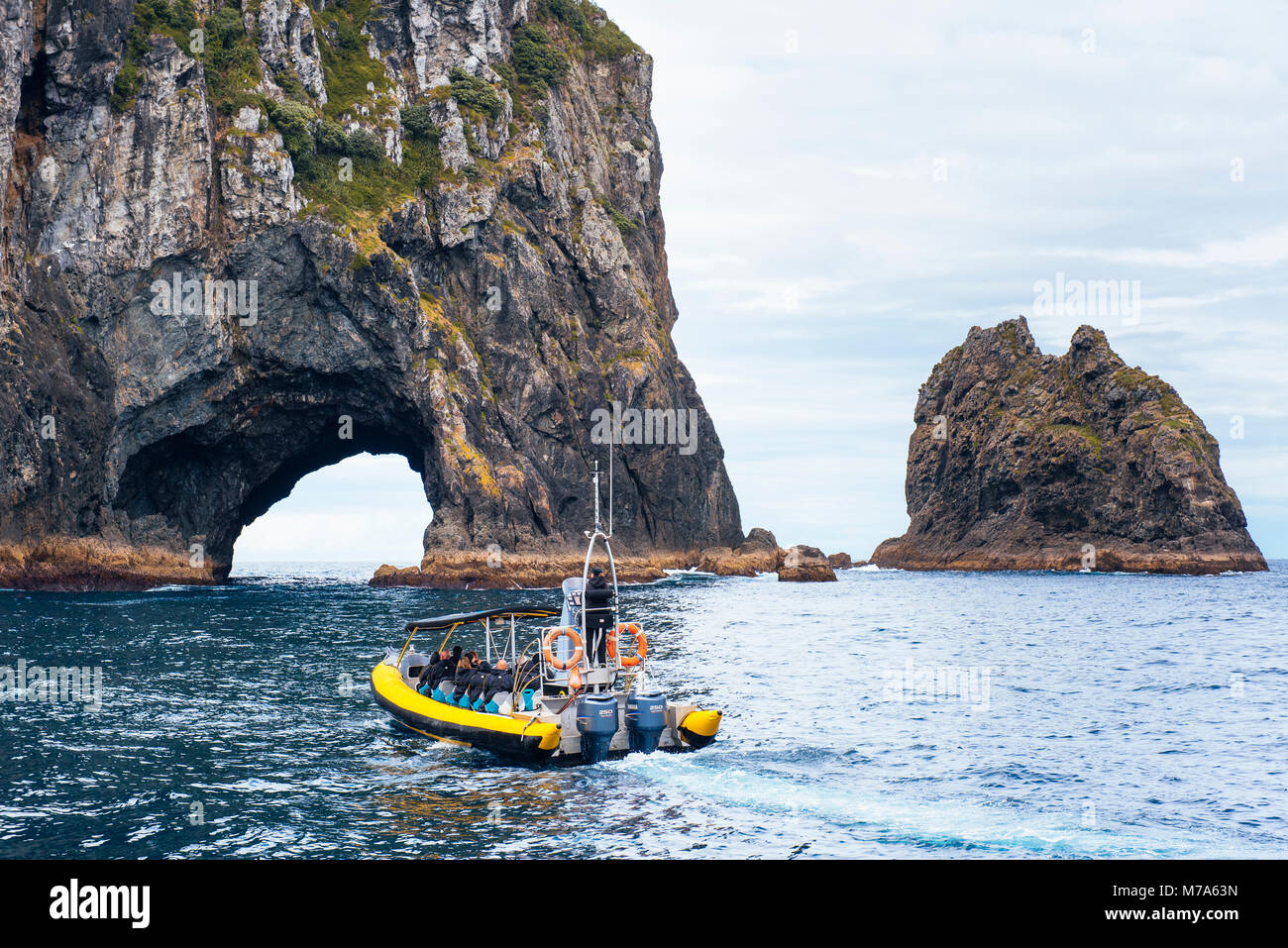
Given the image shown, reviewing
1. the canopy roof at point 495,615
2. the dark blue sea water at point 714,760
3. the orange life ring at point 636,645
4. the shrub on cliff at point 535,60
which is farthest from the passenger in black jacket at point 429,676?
the shrub on cliff at point 535,60

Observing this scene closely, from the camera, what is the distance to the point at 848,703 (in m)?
26.7

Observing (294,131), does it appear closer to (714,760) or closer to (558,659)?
(558,659)

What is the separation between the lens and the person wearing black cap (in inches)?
802

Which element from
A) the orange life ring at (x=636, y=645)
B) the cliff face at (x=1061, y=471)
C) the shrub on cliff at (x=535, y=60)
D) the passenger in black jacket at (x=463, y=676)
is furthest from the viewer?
the cliff face at (x=1061, y=471)

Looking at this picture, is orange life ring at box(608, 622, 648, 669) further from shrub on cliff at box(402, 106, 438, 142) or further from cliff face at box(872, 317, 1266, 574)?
cliff face at box(872, 317, 1266, 574)

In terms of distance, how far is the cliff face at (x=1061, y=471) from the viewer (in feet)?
338

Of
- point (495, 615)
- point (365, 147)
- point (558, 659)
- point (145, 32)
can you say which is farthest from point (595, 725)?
point (145, 32)

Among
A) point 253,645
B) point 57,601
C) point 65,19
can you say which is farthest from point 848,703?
point 65,19

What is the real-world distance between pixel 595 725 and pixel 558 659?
2382 millimetres

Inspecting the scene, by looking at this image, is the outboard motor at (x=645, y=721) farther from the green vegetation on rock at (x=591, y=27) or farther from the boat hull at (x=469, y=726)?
the green vegetation on rock at (x=591, y=27)

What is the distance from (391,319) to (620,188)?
4062cm

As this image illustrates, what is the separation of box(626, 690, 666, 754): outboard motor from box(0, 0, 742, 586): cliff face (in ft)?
162

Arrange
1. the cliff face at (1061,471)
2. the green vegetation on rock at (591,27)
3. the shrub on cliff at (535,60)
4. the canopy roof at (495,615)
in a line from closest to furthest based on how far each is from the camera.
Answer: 1. the canopy roof at (495,615)
2. the shrub on cliff at (535,60)
3. the green vegetation on rock at (591,27)
4. the cliff face at (1061,471)

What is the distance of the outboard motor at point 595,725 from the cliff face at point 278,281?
4953 centimetres
